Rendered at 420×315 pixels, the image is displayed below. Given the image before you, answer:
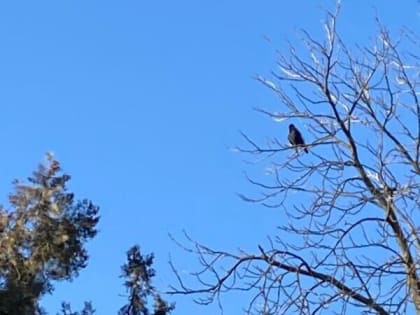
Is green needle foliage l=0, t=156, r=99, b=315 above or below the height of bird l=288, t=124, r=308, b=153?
above

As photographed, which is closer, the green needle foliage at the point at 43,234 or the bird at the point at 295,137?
the bird at the point at 295,137

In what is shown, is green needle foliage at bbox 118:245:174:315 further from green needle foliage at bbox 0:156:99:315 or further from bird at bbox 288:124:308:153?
bird at bbox 288:124:308:153

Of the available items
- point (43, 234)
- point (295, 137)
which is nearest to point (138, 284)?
point (43, 234)

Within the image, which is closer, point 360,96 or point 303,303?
point 303,303

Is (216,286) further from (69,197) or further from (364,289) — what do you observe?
(69,197)

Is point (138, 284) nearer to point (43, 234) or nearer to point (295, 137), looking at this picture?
point (43, 234)

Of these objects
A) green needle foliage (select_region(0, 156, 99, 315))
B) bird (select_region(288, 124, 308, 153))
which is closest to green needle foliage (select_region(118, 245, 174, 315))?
green needle foliage (select_region(0, 156, 99, 315))

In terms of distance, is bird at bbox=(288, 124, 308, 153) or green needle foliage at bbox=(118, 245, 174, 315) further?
green needle foliage at bbox=(118, 245, 174, 315)

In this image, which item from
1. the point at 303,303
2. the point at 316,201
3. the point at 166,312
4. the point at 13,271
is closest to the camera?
the point at 303,303

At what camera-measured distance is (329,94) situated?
5602 millimetres

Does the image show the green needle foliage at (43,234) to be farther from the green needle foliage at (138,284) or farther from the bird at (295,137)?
the bird at (295,137)

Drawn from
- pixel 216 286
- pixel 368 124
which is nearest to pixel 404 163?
pixel 368 124

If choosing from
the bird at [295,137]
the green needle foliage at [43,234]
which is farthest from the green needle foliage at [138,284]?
the bird at [295,137]

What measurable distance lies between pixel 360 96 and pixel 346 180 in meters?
0.55
